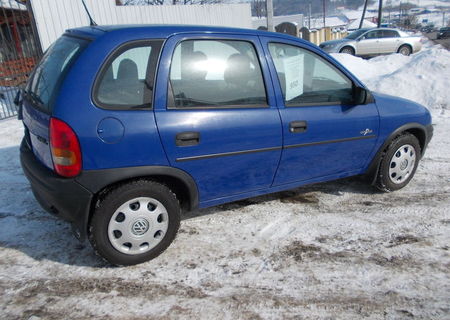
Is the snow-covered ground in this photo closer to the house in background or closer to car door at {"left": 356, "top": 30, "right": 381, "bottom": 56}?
the house in background

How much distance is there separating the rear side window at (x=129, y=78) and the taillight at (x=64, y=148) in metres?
0.29

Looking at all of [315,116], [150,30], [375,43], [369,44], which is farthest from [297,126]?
[375,43]

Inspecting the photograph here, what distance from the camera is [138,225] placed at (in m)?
2.91

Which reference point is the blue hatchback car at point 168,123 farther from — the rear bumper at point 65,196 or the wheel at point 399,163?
the wheel at point 399,163

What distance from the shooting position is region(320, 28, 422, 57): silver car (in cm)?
1941

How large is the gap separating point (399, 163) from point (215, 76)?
2366mm

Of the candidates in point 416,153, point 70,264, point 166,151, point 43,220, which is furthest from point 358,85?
point 43,220

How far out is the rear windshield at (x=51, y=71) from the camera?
2748 millimetres

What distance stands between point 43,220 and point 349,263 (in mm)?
2842

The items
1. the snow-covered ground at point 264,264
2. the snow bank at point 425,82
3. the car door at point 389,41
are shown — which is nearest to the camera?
the snow-covered ground at point 264,264

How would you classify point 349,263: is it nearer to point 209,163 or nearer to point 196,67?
point 209,163

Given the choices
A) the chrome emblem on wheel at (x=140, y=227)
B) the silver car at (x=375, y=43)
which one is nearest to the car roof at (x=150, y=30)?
the chrome emblem on wheel at (x=140, y=227)

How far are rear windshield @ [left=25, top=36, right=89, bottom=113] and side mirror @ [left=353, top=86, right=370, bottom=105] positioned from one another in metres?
2.41

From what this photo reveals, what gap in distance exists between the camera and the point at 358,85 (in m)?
3.74
